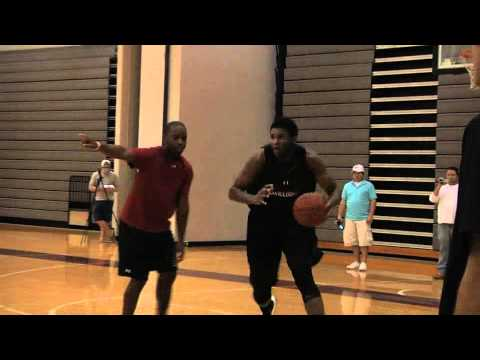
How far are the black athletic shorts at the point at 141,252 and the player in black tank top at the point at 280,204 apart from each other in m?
0.78

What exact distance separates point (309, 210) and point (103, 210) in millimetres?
10143

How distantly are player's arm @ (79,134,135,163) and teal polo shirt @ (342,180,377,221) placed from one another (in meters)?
6.99

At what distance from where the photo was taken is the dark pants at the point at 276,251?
5426 mm

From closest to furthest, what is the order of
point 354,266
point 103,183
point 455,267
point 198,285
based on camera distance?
1. point 455,267
2. point 198,285
3. point 354,266
4. point 103,183

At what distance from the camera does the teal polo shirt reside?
1168cm

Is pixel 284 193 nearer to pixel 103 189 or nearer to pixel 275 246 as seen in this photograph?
pixel 275 246

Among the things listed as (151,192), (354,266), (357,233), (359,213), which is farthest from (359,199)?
(151,192)

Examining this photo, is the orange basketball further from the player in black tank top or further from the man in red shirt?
the man in red shirt

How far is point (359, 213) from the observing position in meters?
11.7

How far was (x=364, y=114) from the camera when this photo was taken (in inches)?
583
